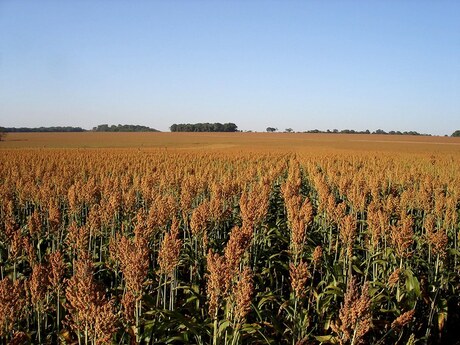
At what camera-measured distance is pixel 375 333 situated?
4.29 m

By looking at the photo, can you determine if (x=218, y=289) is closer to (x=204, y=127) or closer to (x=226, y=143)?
(x=226, y=143)

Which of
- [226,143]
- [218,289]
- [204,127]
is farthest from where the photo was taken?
[204,127]

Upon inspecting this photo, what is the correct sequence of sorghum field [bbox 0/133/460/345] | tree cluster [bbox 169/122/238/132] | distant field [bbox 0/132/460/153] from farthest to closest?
1. tree cluster [bbox 169/122/238/132]
2. distant field [bbox 0/132/460/153]
3. sorghum field [bbox 0/133/460/345]

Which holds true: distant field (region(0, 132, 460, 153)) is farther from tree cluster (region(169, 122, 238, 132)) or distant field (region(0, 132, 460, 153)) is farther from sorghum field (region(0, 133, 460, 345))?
tree cluster (region(169, 122, 238, 132))

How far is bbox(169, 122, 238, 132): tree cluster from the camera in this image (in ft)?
443

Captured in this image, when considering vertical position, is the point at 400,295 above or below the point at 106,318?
below

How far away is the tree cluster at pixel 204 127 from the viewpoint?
443 feet

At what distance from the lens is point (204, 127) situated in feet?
445

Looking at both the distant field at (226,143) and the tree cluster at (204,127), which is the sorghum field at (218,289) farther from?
the tree cluster at (204,127)

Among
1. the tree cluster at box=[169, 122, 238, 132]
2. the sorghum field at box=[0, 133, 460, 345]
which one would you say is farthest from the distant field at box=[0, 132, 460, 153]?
the tree cluster at box=[169, 122, 238, 132]

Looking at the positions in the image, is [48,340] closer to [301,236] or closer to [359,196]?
[301,236]

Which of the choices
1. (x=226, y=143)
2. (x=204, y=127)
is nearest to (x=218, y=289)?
(x=226, y=143)

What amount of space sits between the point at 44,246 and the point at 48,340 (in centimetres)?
401

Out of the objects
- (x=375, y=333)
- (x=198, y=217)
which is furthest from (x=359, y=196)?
(x=198, y=217)
